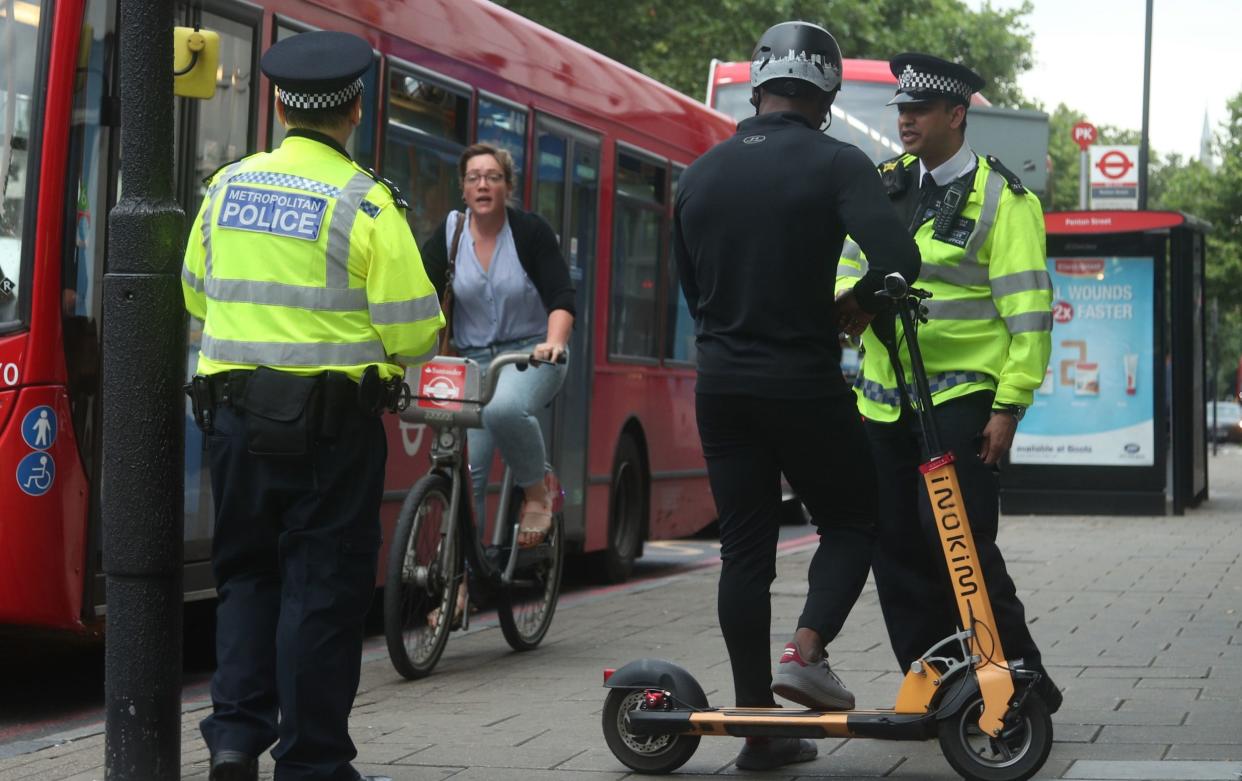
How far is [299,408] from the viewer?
4.49m

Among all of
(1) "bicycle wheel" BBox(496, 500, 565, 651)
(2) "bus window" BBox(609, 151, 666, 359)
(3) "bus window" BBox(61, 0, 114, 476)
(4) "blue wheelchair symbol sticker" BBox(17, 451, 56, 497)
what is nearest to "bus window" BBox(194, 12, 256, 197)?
(3) "bus window" BBox(61, 0, 114, 476)

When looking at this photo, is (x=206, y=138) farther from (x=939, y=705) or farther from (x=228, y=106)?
(x=939, y=705)

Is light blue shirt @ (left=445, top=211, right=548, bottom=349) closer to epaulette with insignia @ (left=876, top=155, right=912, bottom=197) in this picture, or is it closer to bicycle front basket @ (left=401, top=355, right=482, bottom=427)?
bicycle front basket @ (left=401, top=355, right=482, bottom=427)

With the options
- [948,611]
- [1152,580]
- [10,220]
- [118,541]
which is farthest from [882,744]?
[1152,580]

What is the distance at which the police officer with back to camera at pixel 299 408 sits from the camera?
4.54 meters

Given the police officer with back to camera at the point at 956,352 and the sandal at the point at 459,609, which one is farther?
the sandal at the point at 459,609

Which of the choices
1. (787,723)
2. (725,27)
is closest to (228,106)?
(787,723)

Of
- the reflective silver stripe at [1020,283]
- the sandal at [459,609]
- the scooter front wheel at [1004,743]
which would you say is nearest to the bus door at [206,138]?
the sandal at [459,609]

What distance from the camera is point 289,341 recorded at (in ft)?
15.0

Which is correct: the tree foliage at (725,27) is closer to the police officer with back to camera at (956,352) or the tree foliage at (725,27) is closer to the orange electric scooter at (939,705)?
the police officer with back to camera at (956,352)

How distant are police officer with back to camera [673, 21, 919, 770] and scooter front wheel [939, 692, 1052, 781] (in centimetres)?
32

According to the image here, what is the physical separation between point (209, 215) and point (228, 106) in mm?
2712

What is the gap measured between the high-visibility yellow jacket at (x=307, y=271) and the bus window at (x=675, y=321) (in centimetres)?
745

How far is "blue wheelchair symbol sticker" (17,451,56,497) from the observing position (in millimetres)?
6246
